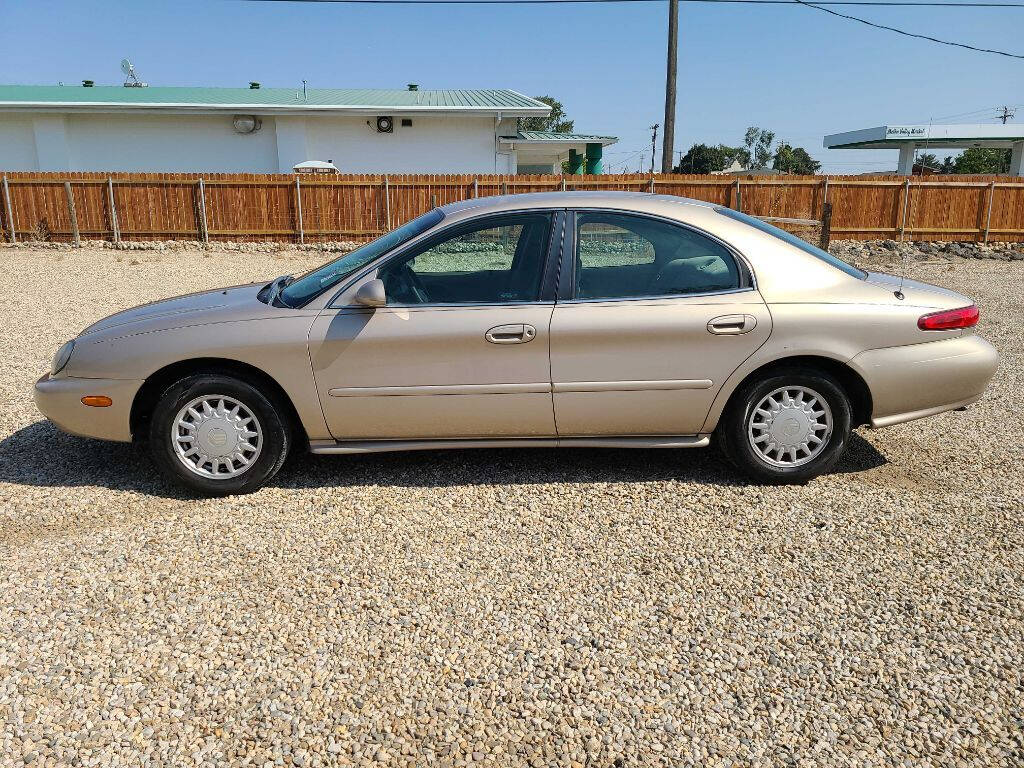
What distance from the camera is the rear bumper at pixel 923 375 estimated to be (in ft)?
14.4

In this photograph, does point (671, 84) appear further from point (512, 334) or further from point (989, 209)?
point (512, 334)

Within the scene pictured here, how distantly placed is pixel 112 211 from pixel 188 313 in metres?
19.0

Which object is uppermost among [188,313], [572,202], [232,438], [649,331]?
[572,202]

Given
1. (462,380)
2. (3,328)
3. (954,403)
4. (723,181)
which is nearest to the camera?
(462,380)

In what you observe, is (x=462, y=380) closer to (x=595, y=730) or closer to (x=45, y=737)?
(x=595, y=730)

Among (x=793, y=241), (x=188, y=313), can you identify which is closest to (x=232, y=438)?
(x=188, y=313)

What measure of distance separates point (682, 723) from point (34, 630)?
2.45m

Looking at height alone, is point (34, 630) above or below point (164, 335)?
below

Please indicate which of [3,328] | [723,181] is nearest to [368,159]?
[723,181]

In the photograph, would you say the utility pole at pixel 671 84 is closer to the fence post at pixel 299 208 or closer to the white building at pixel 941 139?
the fence post at pixel 299 208

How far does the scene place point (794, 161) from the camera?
8831 centimetres

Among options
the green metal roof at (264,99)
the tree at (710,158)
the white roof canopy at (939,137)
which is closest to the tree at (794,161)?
the tree at (710,158)

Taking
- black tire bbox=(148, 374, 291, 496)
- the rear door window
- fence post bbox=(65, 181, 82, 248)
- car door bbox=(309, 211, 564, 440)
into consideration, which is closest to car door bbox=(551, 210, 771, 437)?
the rear door window

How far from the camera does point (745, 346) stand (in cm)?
432
